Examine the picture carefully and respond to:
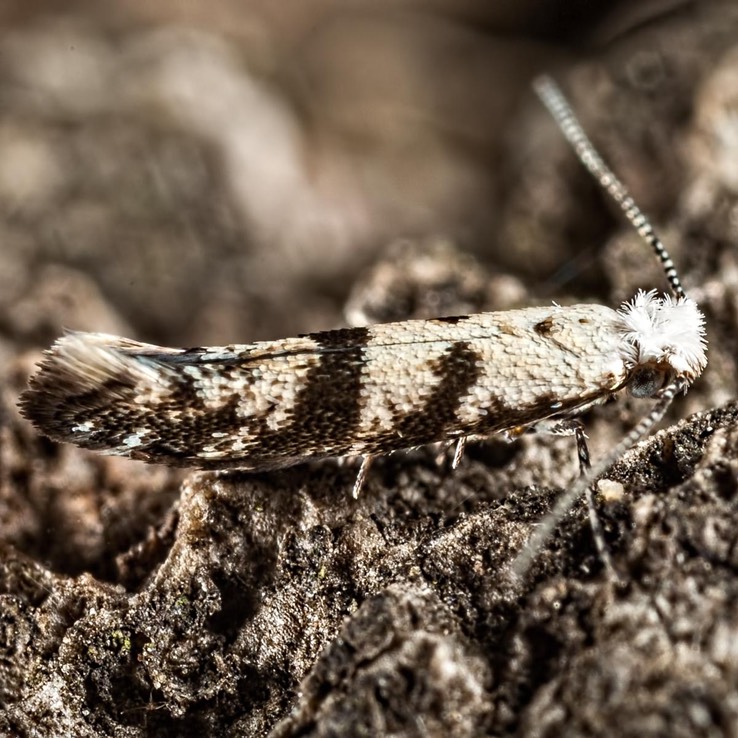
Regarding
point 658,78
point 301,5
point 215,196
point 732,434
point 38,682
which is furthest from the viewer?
point 301,5

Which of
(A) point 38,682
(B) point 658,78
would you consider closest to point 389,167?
(B) point 658,78

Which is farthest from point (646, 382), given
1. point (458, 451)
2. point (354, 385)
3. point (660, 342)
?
point (354, 385)

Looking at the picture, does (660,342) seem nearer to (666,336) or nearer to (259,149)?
(666,336)

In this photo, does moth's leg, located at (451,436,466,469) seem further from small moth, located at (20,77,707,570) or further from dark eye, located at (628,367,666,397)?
dark eye, located at (628,367,666,397)

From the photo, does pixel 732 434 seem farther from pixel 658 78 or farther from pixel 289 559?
pixel 658 78

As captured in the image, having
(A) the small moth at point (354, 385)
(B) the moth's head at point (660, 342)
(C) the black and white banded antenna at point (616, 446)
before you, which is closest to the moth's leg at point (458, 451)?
(A) the small moth at point (354, 385)

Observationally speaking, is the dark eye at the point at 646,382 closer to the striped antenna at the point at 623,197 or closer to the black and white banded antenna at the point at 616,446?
the black and white banded antenna at the point at 616,446

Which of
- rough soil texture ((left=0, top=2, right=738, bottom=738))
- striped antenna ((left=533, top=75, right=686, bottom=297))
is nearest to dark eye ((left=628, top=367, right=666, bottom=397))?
rough soil texture ((left=0, top=2, right=738, bottom=738))
